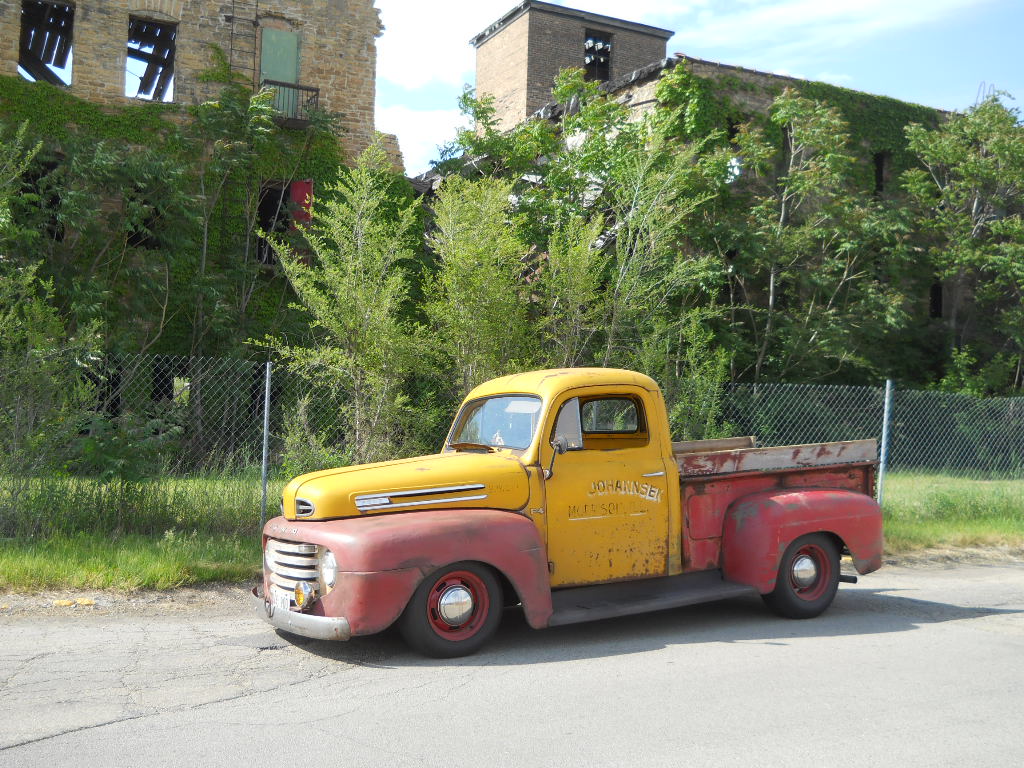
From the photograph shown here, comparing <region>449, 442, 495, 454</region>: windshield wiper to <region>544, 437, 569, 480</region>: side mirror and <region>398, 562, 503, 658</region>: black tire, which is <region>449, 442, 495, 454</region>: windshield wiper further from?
<region>398, 562, 503, 658</region>: black tire

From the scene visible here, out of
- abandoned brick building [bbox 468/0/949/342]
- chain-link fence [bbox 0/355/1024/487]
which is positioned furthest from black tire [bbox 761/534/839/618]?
abandoned brick building [bbox 468/0/949/342]

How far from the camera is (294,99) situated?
21156mm

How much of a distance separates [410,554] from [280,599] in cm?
108

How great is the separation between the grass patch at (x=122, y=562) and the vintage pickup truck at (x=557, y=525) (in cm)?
165

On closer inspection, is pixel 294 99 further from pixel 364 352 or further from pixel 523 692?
pixel 523 692

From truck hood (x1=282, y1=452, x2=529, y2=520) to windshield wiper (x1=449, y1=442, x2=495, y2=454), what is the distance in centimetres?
39

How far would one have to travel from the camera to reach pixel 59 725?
14.5 feet

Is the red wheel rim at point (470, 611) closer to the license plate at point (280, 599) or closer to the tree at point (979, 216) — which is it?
the license plate at point (280, 599)

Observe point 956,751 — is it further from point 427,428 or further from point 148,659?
point 427,428

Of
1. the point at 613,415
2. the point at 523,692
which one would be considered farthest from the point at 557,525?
the point at 523,692

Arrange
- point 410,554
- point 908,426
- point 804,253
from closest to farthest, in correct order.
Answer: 1. point 410,554
2. point 908,426
3. point 804,253

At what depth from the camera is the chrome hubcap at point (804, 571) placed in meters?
7.02

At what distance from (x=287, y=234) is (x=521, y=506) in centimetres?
1502

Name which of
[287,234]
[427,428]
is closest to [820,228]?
[287,234]
